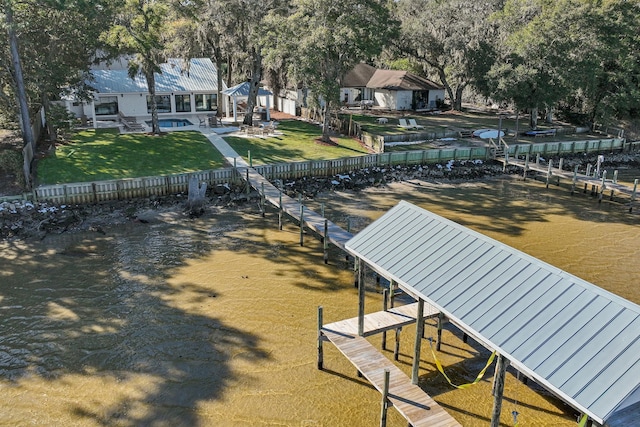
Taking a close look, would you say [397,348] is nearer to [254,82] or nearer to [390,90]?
[254,82]

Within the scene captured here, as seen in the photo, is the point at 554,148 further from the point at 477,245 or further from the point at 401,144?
the point at 477,245

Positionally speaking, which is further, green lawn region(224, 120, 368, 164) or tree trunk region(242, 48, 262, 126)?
tree trunk region(242, 48, 262, 126)

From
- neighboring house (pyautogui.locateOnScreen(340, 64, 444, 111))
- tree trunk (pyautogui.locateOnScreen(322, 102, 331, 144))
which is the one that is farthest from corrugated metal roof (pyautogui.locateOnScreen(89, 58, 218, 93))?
neighboring house (pyautogui.locateOnScreen(340, 64, 444, 111))

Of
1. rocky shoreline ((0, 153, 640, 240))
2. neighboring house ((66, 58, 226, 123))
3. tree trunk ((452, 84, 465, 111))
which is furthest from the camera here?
tree trunk ((452, 84, 465, 111))

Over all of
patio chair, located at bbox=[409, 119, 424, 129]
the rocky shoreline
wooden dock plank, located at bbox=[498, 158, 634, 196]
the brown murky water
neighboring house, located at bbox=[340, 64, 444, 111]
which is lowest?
the brown murky water

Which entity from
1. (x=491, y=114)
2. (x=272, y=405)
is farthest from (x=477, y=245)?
(x=491, y=114)

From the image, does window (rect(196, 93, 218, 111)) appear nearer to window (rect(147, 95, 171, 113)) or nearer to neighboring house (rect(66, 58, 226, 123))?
neighboring house (rect(66, 58, 226, 123))

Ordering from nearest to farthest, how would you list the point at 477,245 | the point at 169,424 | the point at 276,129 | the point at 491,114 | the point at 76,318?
the point at 477,245 → the point at 169,424 → the point at 76,318 → the point at 276,129 → the point at 491,114

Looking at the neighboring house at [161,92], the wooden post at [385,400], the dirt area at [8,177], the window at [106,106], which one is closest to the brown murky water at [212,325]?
the wooden post at [385,400]
